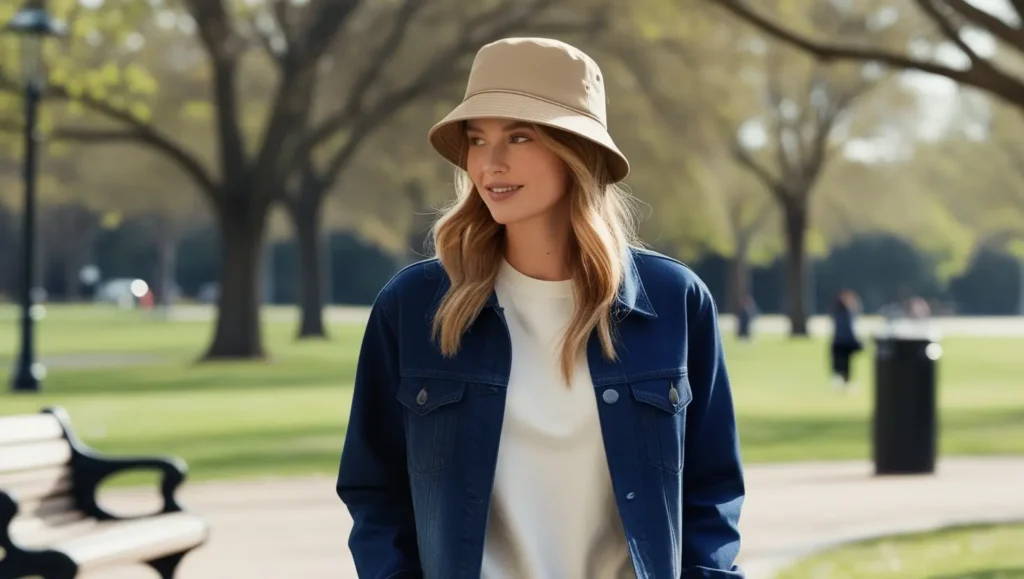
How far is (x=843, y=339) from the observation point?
72.7 ft

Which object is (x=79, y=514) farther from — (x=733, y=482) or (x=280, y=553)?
(x=733, y=482)

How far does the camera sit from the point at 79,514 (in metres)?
6.96

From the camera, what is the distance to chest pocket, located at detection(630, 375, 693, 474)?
2.75 m

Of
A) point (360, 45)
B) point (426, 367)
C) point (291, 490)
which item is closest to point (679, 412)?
point (426, 367)

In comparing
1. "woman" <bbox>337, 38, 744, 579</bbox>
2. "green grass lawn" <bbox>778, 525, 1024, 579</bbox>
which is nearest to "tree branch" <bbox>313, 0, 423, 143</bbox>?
"green grass lawn" <bbox>778, 525, 1024, 579</bbox>

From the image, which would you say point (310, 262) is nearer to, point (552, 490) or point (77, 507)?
point (77, 507)

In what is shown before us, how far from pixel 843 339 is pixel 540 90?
19938 mm

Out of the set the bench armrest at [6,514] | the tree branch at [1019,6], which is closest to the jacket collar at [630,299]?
the bench armrest at [6,514]

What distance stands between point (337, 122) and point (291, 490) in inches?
683

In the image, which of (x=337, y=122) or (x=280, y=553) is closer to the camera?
(x=280, y=553)

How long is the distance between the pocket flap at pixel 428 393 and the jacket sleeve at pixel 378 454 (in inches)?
3.2

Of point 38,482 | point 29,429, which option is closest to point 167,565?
point 38,482

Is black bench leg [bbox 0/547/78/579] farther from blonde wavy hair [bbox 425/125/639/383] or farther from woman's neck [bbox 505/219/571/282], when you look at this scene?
woman's neck [bbox 505/219/571/282]

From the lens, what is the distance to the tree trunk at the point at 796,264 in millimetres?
43156
